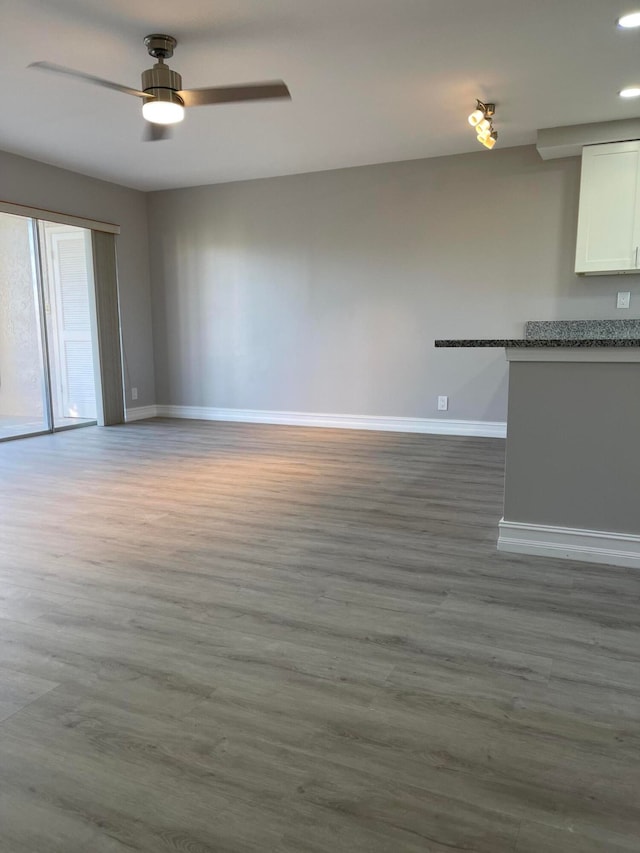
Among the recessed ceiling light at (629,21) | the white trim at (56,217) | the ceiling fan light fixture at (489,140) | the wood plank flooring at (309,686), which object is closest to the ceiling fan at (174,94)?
the recessed ceiling light at (629,21)

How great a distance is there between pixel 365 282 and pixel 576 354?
11.8ft

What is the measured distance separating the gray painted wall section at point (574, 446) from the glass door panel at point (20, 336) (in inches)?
195

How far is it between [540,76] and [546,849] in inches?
156

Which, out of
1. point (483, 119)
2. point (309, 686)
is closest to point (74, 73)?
point (483, 119)

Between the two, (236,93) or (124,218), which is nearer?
(236,93)

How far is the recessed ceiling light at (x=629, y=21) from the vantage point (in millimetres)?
2955

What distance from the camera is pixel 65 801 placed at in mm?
1362

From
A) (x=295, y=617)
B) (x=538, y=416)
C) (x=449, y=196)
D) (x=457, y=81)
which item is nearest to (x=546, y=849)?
(x=295, y=617)


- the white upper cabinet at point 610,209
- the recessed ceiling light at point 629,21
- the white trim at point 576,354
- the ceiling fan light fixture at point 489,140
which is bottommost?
the white trim at point 576,354

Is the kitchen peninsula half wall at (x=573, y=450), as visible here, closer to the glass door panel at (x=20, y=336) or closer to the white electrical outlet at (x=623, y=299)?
the white electrical outlet at (x=623, y=299)

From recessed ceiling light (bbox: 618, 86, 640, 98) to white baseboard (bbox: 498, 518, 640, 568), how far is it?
296 centimetres

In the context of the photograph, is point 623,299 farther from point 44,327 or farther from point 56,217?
point 44,327

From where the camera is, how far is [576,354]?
270cm

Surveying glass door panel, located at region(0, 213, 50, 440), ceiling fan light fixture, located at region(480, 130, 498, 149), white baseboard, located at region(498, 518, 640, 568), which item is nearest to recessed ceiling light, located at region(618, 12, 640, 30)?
ceiling fan light fixture, located at region(480, 130, 498, 149)
